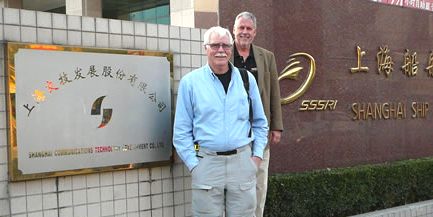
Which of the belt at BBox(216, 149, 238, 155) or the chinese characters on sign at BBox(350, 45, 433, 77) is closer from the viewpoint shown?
the belt at BBox(216, 149, 238, 155)

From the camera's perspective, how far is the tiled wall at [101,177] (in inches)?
125

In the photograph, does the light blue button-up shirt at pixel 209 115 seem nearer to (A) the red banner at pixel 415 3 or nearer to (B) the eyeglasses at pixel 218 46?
(B) the eyeglasses at pixel 218 46

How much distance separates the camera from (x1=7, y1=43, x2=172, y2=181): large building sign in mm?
3168

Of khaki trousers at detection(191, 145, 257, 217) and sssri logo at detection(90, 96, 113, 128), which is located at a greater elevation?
sssri logo at detection(90, 96, 113, 128)

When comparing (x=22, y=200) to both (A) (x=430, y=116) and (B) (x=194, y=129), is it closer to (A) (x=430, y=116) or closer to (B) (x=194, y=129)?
(B) (x=194, y=129)

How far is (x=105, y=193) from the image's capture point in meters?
3.58

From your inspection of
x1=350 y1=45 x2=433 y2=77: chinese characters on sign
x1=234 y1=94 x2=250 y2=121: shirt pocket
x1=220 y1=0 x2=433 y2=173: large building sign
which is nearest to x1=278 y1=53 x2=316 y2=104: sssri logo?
x1=220 y1=0 x2=433 y2=173: large building sign

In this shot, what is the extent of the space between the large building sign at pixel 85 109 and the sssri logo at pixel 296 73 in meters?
2.46

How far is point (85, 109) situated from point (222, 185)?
0.98 metres

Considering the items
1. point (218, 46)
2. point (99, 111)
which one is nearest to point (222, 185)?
point (218, 46)

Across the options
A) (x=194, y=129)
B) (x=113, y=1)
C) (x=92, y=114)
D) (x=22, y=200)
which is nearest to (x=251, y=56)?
(x=194, y=129)

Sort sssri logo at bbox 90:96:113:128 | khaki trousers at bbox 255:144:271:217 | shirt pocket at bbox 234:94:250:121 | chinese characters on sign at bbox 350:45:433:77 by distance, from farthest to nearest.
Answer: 1. chinese characters on sign at bbox 350:45:433:77
2. khaki trousers at bbox 255:144:271:217
3. sssri logo at bbox 90:96:113:128
4. shirt pocket at bbox 234:94:250:121

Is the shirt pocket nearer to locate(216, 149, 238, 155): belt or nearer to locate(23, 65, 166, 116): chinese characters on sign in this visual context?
locate(216, 149, 238, 155): belt

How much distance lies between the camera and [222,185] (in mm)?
3240
